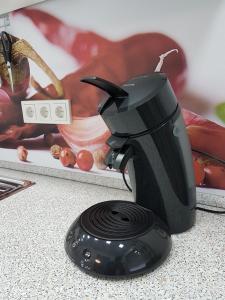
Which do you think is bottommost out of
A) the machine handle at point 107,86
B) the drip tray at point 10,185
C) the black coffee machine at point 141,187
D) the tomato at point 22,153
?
the drip tray at point 10,185

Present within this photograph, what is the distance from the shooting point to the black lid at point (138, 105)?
0.48 meters

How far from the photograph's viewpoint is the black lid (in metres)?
0.48

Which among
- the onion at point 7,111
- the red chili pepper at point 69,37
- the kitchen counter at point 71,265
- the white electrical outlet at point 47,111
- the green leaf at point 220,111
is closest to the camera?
the kitchen counter at point 71,265

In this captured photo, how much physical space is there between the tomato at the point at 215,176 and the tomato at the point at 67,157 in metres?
0.46

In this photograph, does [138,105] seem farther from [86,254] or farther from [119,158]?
[86,254]

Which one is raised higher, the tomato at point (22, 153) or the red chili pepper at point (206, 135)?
the red chili pepper at point (206, 135)

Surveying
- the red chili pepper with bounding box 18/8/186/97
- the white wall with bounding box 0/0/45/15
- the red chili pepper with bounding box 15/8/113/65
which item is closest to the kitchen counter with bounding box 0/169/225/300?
the red chili pepper with bounding box 18/8/186/97

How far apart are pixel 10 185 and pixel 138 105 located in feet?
2.20

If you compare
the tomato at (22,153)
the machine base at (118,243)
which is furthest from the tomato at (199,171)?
the tomato at (22,153)

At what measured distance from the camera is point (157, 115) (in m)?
0.50

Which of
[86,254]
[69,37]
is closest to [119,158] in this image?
[86,254]

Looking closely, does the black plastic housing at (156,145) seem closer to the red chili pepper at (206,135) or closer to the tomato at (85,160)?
the red chili pepper at (206,135)

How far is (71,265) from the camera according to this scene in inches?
19.7

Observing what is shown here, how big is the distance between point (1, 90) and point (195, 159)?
2.64ft
